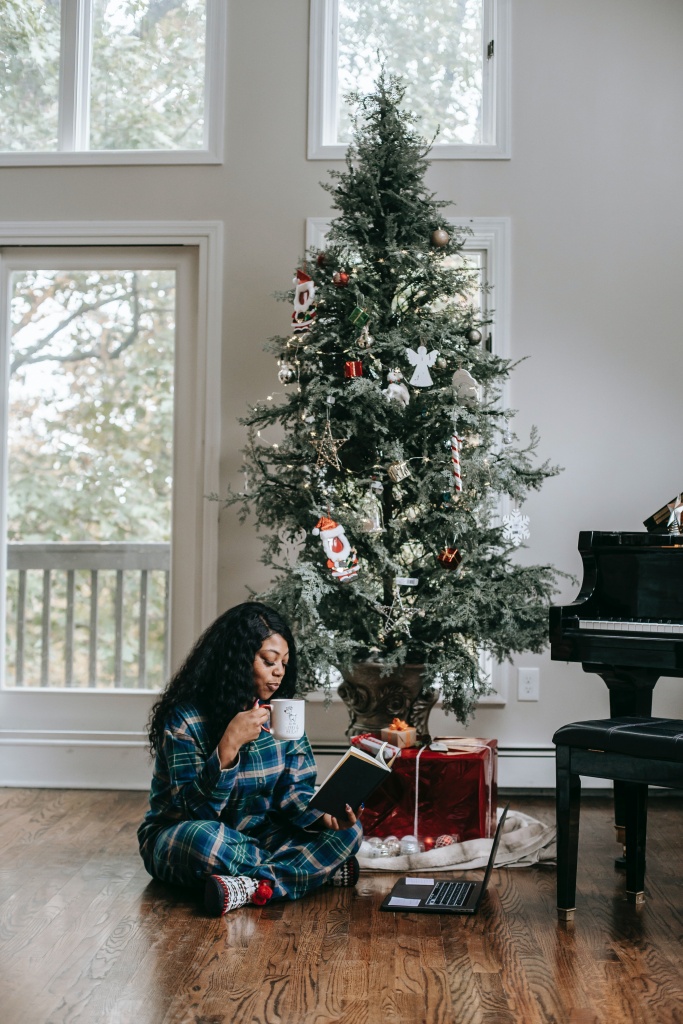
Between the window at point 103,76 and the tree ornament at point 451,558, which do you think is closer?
Result: the tree ornament at point 451,558

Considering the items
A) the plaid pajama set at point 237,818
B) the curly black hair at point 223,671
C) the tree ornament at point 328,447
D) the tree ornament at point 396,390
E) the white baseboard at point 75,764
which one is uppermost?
the tree ornament at point 396,390

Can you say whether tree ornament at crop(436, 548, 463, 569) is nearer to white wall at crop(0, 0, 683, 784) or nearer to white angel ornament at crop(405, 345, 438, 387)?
white angel ornament at crop(405, 345, 438, 387)

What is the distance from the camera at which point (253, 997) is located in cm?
198

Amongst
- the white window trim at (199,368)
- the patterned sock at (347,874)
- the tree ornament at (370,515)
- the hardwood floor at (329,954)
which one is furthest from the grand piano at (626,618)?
the white window trim at (199,368)

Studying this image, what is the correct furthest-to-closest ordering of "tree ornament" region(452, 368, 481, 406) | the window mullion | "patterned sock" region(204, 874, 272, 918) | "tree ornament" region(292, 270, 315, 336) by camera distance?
1. the window mullion
2. "tree ornament" region(292, 270, 315, 336)
3. "tree ornament" region(452, 368, 481, 406)
4. "patterned sock" region(204, 874, 272, 918)

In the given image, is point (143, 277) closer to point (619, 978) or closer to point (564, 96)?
point (564, 96)

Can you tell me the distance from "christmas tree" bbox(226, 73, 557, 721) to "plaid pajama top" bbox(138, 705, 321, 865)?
1.25 feet

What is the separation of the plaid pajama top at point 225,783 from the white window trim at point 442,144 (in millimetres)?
2413

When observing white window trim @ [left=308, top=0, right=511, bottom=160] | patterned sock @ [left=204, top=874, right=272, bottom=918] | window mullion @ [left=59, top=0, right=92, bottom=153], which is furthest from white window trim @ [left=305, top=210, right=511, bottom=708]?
patterned sock @ [left=204, top=874, right=272, bottom=918]

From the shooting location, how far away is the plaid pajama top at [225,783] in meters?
2.57

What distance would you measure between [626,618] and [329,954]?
4.33 ft

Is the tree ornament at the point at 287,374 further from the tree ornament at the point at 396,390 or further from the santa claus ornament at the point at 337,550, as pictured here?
the santa claus ornament at the point at 337,550

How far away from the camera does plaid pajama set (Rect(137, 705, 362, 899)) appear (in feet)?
8.32

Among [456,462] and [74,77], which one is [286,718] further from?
[74,77]
